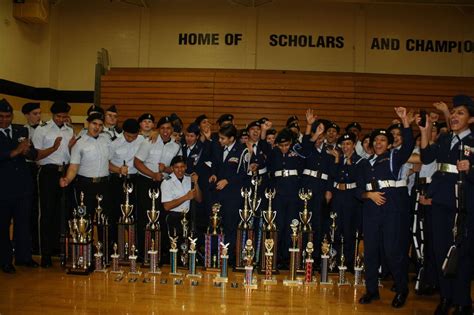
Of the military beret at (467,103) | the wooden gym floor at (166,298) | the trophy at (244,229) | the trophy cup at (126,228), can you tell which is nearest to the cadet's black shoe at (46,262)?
the wooden gym floor at (166,298)

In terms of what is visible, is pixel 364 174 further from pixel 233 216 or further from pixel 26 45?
pixel 26 45

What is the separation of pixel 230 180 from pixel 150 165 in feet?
3.63

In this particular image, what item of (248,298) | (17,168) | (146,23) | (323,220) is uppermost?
(146,23)

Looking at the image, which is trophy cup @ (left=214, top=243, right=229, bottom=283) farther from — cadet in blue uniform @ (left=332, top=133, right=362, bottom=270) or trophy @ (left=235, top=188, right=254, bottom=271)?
cadet in blue uniform @ (left=332, top=133, right=362, bottom=270)

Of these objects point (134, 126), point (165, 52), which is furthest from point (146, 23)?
point (134, 126)

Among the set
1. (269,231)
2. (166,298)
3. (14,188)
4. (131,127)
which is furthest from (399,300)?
(14,188)

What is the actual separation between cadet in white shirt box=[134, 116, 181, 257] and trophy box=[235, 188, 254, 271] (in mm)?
1077

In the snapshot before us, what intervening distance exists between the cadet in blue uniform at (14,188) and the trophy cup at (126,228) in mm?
1088

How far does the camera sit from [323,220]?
25.6ft

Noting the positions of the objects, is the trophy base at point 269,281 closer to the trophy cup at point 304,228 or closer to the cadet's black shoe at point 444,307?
the trophy cup at point 304,228

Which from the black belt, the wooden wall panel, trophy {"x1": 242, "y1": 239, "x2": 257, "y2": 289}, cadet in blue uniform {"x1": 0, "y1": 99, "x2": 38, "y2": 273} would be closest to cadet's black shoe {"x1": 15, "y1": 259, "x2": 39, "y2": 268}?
cadet in blue uniform {"x1": 0, "y1": 99, "x2": 38, "y2": 273}

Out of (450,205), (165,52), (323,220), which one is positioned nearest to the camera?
(450,205)

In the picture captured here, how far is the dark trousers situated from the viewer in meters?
6.43

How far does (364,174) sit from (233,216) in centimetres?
204
